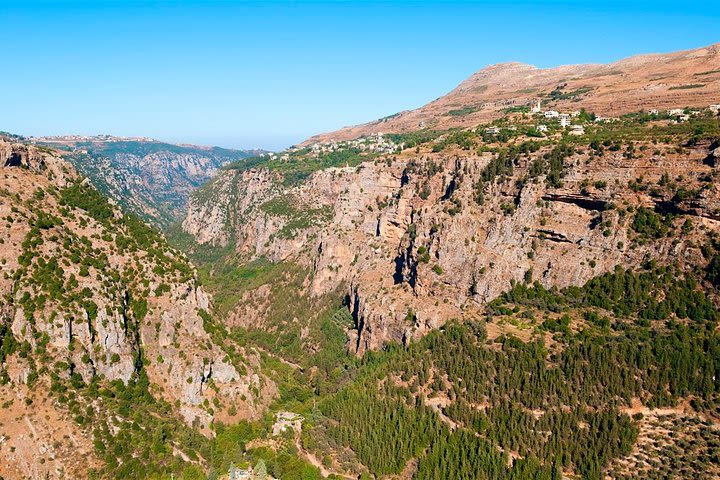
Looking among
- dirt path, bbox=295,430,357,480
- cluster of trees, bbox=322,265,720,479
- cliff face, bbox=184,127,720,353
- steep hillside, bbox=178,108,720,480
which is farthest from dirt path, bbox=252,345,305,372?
dirt path, bbox=295,430,357,480

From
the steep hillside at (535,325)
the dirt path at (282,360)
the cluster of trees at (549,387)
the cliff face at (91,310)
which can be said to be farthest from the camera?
the dirt path at (282,360)

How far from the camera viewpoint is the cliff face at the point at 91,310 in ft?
286

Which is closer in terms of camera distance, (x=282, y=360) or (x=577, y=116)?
(x=282, y=360)

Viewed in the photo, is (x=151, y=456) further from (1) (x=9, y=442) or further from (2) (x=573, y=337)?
(2) (x=573, y=337)

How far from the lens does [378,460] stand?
320ft

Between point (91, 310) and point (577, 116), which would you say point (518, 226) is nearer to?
point (577, 116)

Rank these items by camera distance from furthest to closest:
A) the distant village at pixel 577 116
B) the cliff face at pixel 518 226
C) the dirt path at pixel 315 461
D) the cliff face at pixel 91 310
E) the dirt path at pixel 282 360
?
the distant village at pixel 577 116
the dirt path at pixel 282 360
the cliff face at pixel 518 226
the dirt path at pixel 315 461
the cliff face at pixel 91 310

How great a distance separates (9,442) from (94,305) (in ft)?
87.8

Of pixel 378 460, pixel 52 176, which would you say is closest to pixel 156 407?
pixel 378 460

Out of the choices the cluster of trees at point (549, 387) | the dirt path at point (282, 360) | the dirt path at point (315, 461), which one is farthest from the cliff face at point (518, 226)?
the dirt path at point (315, 461)

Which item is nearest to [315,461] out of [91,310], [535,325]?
[91,310]

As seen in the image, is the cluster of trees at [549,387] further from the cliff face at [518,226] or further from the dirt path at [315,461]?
the cliff face at [518,226]

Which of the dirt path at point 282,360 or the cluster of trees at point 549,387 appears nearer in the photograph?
the cluster of trees at point 549,387

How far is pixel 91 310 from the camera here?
94812 mm
